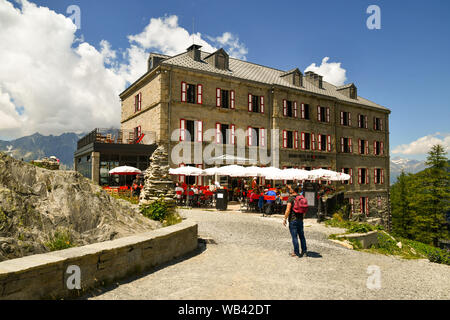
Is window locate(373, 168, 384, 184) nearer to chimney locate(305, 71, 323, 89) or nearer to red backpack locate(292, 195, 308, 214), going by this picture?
chimney locate(305, 71, 323, 89)

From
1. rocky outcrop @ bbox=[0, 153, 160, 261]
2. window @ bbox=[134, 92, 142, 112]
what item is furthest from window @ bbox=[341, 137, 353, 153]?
rocky outcrop @ bbox=[0, 153, 160, 261]

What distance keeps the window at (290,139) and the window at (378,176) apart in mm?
13449

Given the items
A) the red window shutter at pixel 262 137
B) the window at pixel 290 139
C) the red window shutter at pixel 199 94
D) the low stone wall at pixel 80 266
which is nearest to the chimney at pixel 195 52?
the red window shutter at pixel 199 94

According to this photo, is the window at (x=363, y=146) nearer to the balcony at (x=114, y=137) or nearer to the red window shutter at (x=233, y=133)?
the red window shutter at (x=233, y=133)

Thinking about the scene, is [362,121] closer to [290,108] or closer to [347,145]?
[347,145]

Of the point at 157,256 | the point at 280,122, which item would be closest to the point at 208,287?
the point at 157,256

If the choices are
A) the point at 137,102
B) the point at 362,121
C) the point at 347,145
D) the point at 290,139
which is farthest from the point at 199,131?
the point at 362,121

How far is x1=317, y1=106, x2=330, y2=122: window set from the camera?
101 ft

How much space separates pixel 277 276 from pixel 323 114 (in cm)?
2816

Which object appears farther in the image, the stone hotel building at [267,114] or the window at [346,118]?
the window at [346,118]

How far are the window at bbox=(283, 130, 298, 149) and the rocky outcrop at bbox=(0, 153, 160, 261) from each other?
74.4ft

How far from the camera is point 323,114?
31.3m

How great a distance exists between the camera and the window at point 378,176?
36062 millimetres

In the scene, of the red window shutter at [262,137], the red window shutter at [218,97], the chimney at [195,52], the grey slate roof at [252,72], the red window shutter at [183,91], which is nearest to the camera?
the red window shutter at [183,91]
